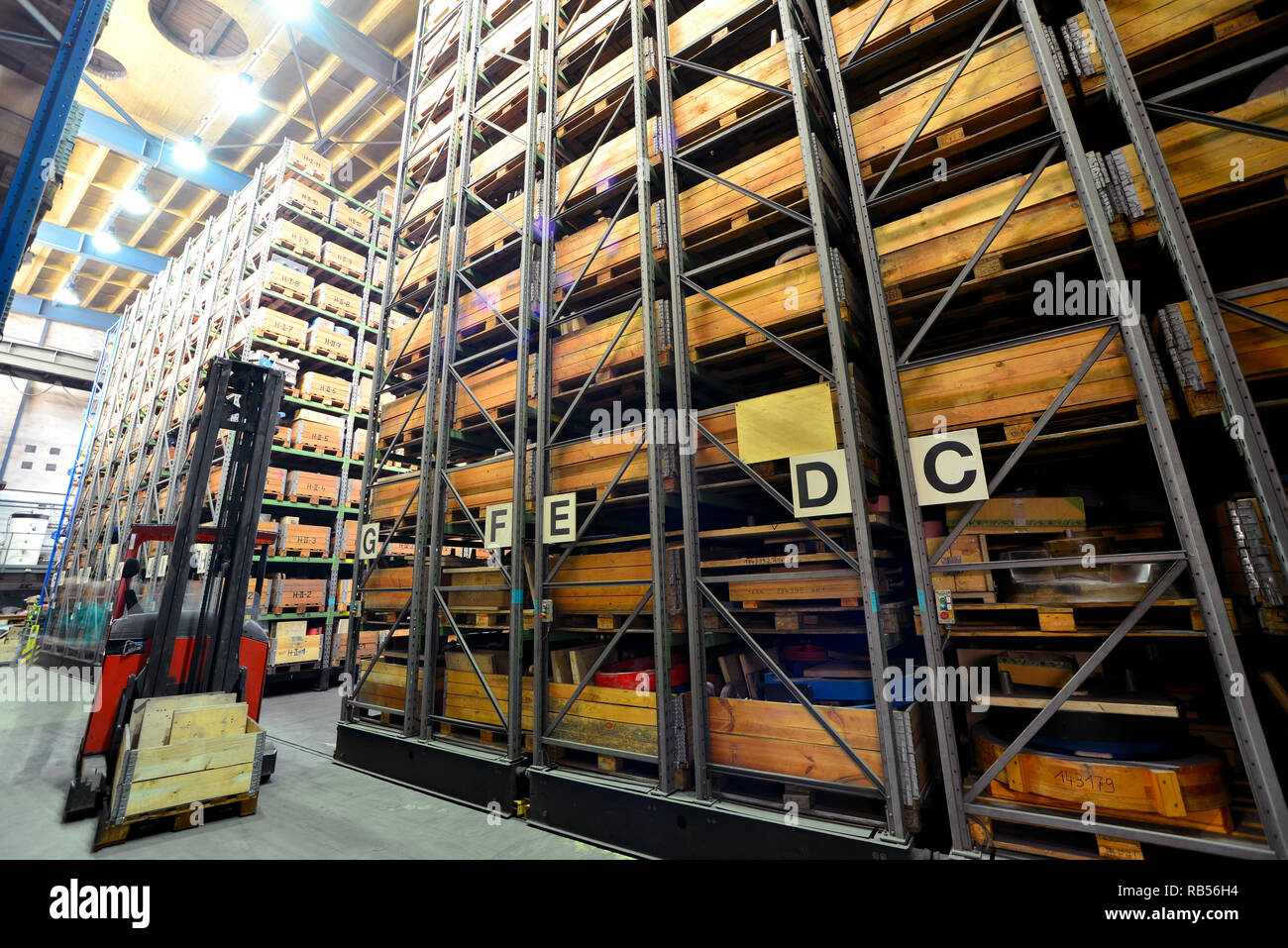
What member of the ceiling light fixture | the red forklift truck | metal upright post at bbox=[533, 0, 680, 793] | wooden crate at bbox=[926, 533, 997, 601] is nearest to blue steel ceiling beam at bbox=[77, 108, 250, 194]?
the ceiling light fixture

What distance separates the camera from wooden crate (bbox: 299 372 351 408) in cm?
1127

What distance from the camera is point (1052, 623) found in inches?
123

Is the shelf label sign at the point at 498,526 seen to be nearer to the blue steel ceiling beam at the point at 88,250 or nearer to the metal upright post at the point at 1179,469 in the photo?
the metal upright post at the point at 1179,469

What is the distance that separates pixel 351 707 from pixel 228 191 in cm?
1722

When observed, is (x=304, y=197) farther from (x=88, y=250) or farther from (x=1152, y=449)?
(x=1152, y=449)

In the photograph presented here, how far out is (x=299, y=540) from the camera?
10.4 m

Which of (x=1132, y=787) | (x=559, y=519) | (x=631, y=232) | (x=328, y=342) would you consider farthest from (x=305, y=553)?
(x=1132, y=787)

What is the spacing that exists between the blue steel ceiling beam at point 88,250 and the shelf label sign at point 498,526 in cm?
2167

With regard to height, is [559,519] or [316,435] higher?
[316,435]

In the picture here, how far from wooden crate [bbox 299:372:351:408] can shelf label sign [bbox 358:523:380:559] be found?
19.5ft

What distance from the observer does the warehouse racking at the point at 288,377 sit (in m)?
Result: 10.4

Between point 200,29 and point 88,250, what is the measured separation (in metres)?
10.7

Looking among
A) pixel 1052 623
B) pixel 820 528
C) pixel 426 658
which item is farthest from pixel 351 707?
pixel 1052 623

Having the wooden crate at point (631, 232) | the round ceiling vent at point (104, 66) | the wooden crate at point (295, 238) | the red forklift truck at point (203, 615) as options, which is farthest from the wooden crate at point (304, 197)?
the red forklift truck at point (203, 615)
